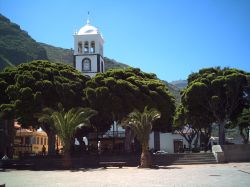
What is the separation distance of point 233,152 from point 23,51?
89.3 meters

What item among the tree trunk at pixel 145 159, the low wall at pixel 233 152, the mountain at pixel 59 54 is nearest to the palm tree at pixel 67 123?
the tree trunk at pixel 145 159

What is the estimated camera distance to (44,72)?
1336 inches

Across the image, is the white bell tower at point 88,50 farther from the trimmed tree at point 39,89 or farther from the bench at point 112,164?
the bench at point 112,164

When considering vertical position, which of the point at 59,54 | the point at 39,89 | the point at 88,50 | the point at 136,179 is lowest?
the point at 136,179

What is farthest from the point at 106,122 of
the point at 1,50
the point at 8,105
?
the point at 1,50

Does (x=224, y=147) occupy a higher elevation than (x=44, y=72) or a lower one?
lower

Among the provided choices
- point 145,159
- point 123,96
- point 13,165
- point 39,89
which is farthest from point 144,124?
point 13,165

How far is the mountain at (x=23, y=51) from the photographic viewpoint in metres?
106

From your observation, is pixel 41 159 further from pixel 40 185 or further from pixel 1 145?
pixel 40 185

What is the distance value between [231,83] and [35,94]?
17.2 metres

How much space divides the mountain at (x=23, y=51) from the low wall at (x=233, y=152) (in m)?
64.2

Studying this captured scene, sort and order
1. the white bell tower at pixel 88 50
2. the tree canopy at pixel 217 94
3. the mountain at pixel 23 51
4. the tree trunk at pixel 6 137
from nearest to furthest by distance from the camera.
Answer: the tree canopy at pixel 217 94 → the tree trunk at pixel 6 137 → the white bell tower at pixel 88 50 → the mountain at pixel 23 51

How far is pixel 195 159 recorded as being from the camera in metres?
32.4

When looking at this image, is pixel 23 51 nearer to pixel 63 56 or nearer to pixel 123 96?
pixel 63 56
